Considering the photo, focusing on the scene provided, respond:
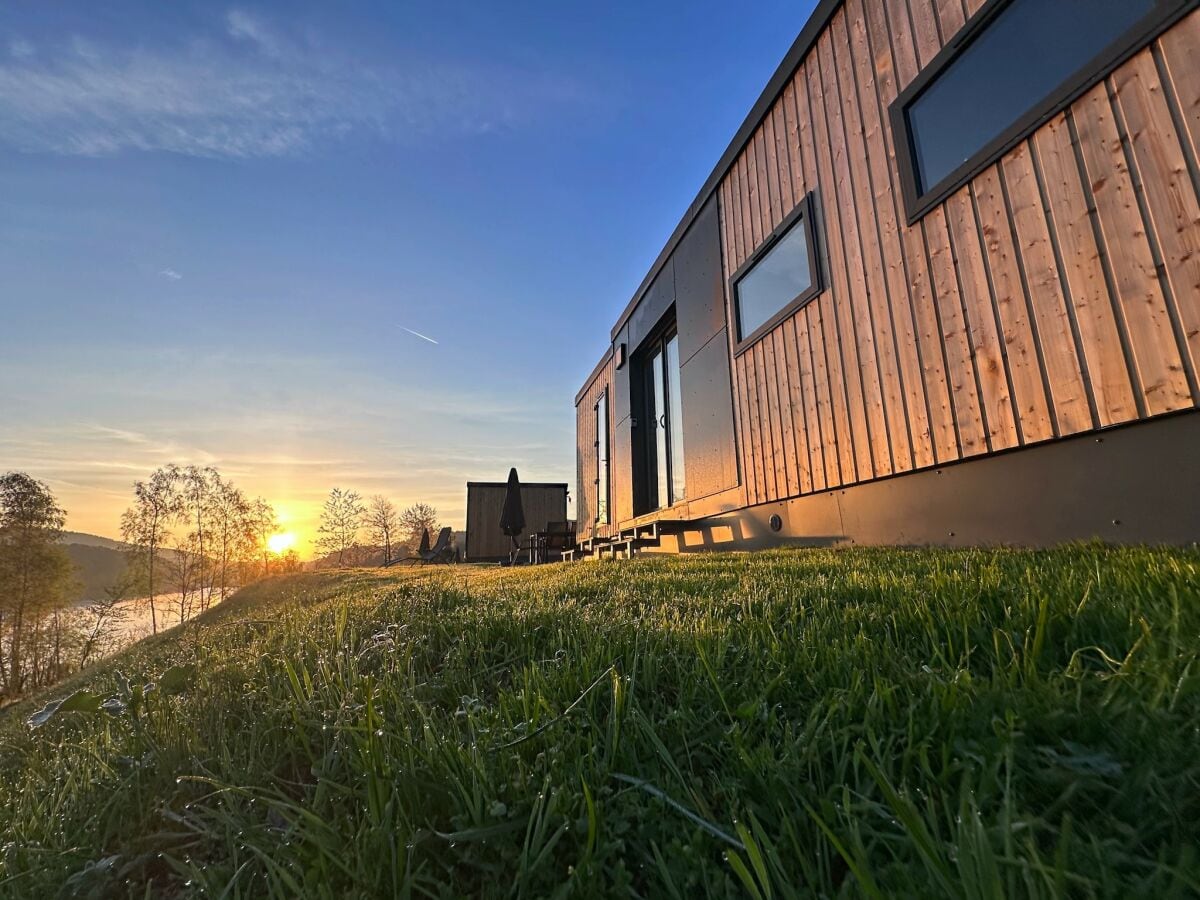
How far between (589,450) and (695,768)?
1087cm

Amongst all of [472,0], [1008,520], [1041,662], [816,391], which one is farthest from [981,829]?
[472,0]

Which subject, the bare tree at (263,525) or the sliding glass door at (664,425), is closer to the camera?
the sliding glass door at (664,425)

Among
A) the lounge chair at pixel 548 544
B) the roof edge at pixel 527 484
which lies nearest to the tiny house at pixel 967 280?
the lounge chair at pixel 548 544

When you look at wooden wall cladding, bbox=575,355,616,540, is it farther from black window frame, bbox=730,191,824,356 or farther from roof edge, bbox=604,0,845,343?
black window frame, bbox=730,191,824,356

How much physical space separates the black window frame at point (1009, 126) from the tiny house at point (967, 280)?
1 cm

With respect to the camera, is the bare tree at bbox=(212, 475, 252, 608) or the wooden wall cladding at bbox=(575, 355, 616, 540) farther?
the bare tree at bbox=(212, 475, 252, 608)

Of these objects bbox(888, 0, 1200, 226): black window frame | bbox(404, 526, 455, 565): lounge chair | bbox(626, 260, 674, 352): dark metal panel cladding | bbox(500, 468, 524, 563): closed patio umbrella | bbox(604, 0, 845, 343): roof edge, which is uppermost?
bbox(604, 0, 845, 343): roof edge

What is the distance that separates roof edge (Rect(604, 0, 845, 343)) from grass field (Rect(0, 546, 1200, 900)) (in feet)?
15.2

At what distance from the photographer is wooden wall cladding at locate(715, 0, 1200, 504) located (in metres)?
2.17

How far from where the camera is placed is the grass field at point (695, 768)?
585mm

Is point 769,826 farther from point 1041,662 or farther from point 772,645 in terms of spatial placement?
point 1041,662

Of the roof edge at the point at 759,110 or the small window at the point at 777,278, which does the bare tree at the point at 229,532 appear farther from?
the small window at the point at 777,278

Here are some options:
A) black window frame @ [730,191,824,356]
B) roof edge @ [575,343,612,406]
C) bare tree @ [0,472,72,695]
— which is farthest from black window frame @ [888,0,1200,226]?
bare tree @ [0,472,72,695]

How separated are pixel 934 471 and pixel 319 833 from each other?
11.9 feet
